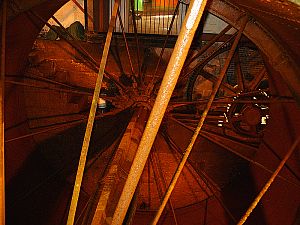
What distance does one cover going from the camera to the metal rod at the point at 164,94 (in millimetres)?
1524

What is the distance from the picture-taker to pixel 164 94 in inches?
63.6

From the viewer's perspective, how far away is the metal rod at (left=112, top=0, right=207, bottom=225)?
5.00ft

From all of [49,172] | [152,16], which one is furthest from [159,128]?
[152,16]

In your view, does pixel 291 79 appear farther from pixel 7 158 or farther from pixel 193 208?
pixel 7 158

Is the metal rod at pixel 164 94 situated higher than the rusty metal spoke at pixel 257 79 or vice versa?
the rusty metal spoke at pixel 257 79

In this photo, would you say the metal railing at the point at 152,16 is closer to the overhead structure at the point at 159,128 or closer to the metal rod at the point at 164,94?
Result: the overhead structure at the point at 159,128

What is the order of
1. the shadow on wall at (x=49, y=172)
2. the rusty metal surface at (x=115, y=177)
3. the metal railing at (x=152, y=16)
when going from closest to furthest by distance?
the rusty metal surface at (x=115, y=177) → the shadow on wall at (x=49, y=172) → the metal railing at (x=152, y=16)

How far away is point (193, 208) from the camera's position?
6.92 meters

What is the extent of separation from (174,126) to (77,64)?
325 cm

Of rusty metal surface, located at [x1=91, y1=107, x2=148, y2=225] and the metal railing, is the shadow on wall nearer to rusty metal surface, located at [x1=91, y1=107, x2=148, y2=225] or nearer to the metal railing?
rusty metal surface, located at [x1=91, y1=107, x2=148, y2=225]

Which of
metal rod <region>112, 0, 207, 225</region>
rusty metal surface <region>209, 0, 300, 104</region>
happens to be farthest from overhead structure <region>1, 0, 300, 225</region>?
metal rod <region>112, 0, 207, 225</region>

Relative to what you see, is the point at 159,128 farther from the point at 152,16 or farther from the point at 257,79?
the point at 152,16

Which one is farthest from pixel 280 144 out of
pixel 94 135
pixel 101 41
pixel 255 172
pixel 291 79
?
pixel 101 41

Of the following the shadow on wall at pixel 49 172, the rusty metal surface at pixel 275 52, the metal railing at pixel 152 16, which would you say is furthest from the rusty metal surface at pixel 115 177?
the metal railing at pixel 152 16
